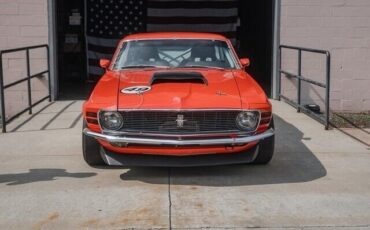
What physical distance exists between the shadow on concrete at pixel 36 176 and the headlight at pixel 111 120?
728mm

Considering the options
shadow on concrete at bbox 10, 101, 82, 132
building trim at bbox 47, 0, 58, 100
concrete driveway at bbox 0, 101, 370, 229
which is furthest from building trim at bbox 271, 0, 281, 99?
building trim at bbox 47, 0, 58, 100

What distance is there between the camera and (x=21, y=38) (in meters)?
10.8

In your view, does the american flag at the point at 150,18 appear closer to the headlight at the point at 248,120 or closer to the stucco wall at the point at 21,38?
the stucco wall at the point at 21,38

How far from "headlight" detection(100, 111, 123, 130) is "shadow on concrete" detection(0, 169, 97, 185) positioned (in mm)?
728

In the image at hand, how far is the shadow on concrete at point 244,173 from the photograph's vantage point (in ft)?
19.0

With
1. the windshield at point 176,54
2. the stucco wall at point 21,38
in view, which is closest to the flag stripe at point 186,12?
the stucco wall at point 21,38

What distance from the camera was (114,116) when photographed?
5.56m

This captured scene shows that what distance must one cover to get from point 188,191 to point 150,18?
30.0 feet

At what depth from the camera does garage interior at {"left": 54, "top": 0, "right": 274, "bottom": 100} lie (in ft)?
45.1

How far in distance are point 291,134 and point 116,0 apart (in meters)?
7.46

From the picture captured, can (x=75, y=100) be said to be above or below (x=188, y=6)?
below

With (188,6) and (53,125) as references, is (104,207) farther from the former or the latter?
(188,6)

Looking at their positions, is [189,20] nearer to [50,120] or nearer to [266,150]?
[50,120]

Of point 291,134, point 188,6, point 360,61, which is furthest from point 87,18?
point 291,134
